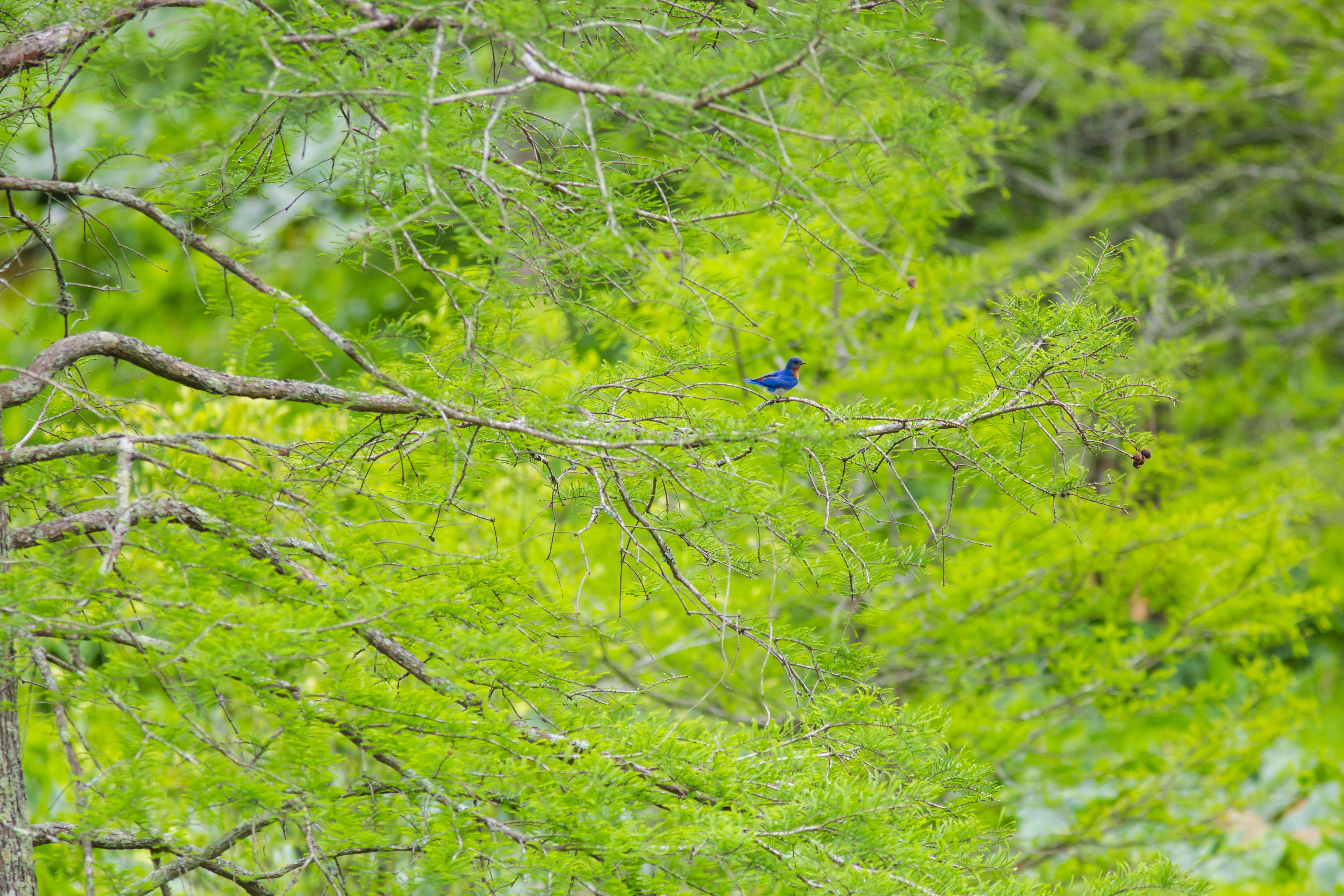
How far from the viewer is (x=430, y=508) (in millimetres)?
2367

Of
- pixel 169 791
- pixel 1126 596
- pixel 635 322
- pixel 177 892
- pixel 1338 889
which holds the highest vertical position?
pixel 635 322

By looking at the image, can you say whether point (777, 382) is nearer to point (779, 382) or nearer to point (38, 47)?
point (779, 382)

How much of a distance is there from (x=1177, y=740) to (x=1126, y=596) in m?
1.23

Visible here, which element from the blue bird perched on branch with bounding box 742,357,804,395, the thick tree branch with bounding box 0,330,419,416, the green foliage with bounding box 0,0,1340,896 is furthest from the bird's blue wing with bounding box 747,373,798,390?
the thick tree branch with bounding box 0,330,419,416

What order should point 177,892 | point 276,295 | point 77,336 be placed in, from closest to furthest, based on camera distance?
point 276,295, point 77,336, point 177,892

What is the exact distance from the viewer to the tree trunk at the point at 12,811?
1.97 metres

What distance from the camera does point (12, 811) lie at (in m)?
2.01

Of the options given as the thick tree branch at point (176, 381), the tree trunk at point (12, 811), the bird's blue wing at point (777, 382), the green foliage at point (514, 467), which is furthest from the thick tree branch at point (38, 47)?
the bird's blue wing at point (777, 382)

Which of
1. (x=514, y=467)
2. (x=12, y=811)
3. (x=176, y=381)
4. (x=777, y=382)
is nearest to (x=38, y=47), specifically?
(x=176, y=381)

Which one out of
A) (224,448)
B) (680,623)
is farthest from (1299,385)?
(224,448)

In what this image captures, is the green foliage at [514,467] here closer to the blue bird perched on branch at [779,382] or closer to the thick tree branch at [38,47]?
the thick tree branch at [38,47]

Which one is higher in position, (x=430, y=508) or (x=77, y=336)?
(x=77, y=336)

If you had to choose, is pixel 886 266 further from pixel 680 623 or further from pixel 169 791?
pixel 169 791

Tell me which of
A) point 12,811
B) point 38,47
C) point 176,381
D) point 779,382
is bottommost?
point 12,811
